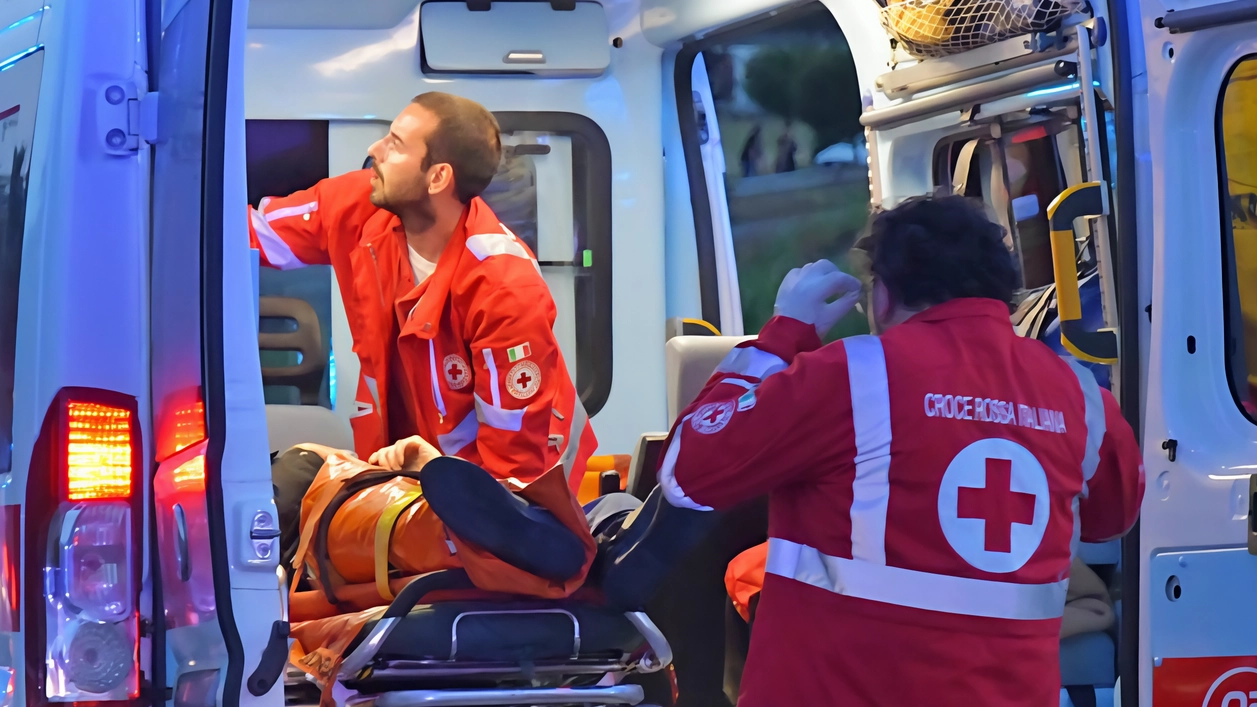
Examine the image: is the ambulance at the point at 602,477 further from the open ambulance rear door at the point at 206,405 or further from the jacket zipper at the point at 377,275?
the jacket zipper at the point at 377,275

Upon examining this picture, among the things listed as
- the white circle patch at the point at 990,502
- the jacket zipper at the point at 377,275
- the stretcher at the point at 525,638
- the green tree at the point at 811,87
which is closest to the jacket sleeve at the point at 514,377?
the jacket zipper at the point at 377,275

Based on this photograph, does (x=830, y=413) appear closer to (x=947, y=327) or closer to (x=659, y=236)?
(x=947, y=327)

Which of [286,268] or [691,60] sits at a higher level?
[691,60]

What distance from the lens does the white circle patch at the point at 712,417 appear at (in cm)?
212

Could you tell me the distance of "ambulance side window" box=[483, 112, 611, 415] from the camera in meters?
5.05

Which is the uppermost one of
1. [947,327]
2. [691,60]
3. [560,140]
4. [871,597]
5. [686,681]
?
[691,60]

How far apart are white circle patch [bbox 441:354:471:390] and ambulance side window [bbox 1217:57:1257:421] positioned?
2189 mm

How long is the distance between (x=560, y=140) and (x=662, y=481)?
305 centimetres

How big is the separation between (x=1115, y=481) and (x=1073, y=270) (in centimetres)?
44

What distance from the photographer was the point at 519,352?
12.0 feet

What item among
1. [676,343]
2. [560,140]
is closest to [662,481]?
[676,343]

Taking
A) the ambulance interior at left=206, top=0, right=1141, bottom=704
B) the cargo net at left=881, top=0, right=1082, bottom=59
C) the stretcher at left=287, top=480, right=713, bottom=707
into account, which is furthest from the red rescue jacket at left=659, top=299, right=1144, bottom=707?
the ambulance interior at left=206, top=0, right=1141, bottom=704

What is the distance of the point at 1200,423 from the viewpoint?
241cm

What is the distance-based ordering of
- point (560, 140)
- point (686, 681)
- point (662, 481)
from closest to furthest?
point (662, 481), point (686, 681), point (560, 140)
